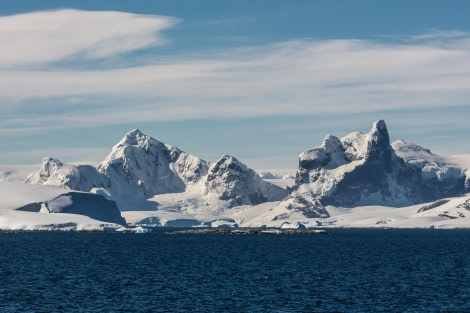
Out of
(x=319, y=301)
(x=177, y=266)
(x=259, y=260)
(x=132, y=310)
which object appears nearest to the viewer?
(x=132, y=310)

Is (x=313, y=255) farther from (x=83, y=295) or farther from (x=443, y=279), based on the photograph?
(x=83, y=295)

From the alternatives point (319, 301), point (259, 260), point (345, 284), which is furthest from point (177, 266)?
point (319, 301)

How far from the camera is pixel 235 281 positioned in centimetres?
11844

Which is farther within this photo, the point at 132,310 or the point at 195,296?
the point at 195,296

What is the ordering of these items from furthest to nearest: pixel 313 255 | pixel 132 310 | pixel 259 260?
pixel 313 255 → pixel 259 260 → pixel 132 310

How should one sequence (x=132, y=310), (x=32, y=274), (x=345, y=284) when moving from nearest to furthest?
(x=132, y=310)
(x=345, y=284)
(x=32, y=274)

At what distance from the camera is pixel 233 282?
4604 inches

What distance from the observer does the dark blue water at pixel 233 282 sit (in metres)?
93.2

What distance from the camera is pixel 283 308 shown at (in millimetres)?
91188

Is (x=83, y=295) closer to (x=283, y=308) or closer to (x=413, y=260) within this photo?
(x=283, y=308)

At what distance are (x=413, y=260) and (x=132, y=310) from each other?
3312 inches

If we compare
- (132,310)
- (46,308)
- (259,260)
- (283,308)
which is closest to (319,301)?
(283,308)

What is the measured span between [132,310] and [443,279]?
166ft

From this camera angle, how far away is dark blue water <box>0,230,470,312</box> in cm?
9316
